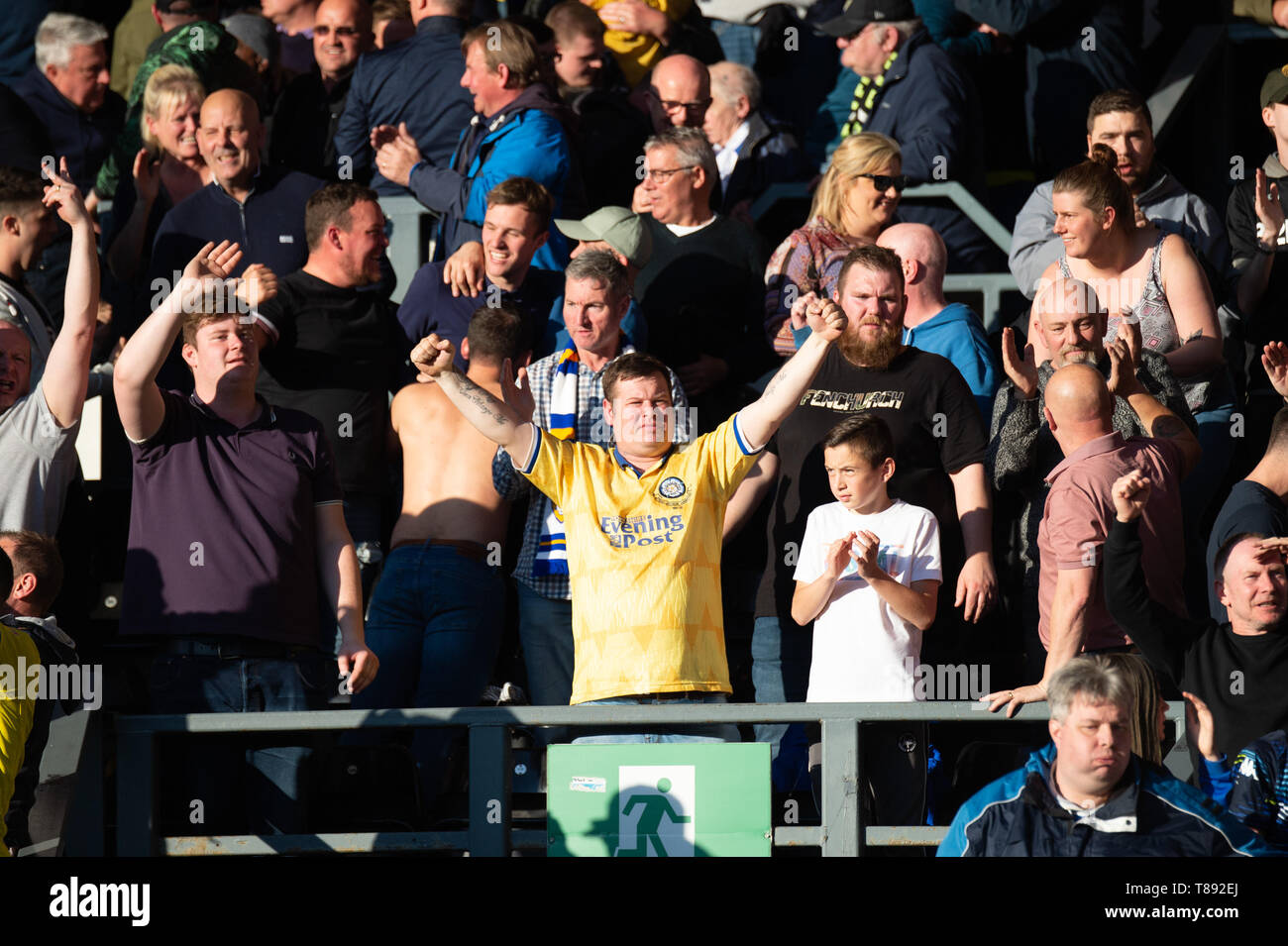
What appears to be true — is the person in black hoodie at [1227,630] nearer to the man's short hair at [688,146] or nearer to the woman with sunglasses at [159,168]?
the man's short hair at [688,146]

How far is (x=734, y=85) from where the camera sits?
397 inches

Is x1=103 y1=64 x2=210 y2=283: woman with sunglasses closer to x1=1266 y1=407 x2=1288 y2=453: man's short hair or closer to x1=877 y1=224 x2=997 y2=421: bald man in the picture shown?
x1=877 y1=224 x2=997 y2=421: bald man

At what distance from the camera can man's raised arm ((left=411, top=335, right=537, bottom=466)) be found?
6422mm

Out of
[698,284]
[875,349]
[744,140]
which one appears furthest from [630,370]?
[744,140]

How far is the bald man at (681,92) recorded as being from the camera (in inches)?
385

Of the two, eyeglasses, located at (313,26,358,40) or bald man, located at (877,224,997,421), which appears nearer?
bald man, located at (877,224,997,421)

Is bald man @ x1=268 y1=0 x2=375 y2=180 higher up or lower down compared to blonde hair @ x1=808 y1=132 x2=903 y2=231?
higher up

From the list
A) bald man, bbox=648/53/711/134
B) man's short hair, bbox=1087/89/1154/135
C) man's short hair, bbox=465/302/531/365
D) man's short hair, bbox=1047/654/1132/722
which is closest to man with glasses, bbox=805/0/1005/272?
bald man, bbox=648/53/711/134

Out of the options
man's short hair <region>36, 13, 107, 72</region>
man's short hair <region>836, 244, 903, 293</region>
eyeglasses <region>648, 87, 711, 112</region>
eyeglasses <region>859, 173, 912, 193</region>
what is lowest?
man's short hair <region>836, 244, 903, 293</region>

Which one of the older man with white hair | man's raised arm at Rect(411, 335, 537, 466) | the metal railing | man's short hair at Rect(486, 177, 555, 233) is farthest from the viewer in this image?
the older man with white hair

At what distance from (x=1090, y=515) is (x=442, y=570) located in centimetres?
235

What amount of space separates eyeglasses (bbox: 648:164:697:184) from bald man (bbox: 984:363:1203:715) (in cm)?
231

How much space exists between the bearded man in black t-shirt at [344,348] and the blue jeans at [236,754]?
121 centimetres

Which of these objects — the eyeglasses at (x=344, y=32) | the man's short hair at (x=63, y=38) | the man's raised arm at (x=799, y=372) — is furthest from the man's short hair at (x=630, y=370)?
the man's short hair at (x=63, y=38)
